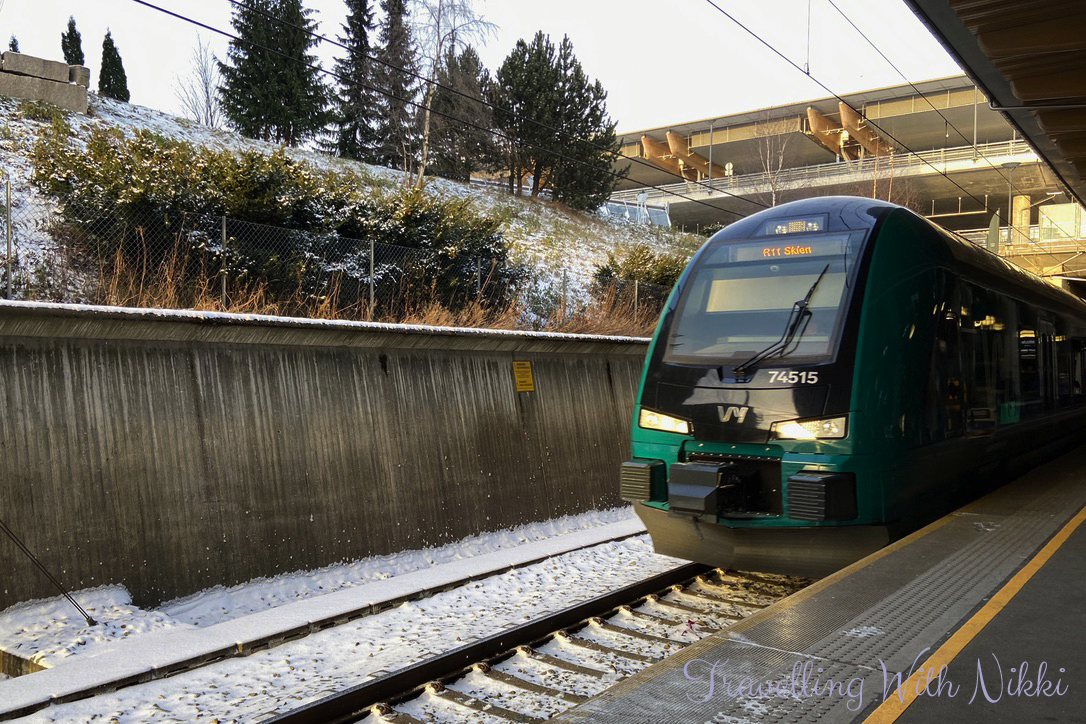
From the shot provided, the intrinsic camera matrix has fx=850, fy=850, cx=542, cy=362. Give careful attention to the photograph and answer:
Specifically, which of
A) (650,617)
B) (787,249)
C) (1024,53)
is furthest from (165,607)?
(1024,53)

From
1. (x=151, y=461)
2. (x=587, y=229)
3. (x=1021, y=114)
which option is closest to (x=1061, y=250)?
(x=587, y=229)

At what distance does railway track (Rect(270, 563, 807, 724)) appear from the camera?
491cm

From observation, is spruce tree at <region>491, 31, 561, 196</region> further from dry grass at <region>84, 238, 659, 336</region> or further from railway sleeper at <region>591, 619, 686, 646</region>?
railway sleeper at <region>591, 619, 686, 646</region>

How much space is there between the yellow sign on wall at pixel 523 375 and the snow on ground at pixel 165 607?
7.34 feet

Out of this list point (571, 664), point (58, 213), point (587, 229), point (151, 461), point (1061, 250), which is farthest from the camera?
point (1061, 250)

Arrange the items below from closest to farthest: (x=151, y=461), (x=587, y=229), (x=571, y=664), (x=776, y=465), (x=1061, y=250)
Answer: (x=571, y=664)
(x=776, y=465)
(x=151, y=461)
(x=587, y=229)
(x=1061, y=250)

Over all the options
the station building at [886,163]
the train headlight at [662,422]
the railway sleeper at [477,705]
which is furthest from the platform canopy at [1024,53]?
the station building at [886,163]

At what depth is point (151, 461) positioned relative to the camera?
7.17 metres

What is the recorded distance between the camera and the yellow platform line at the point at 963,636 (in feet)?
11.4

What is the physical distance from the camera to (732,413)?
6.79 metres

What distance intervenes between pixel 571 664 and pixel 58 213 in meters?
8.48

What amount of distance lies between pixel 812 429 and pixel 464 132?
2971 cm

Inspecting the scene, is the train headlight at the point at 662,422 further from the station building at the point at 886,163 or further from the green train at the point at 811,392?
the station building at the point at 886,163

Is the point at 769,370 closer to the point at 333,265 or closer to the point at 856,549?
the point at 856,549
